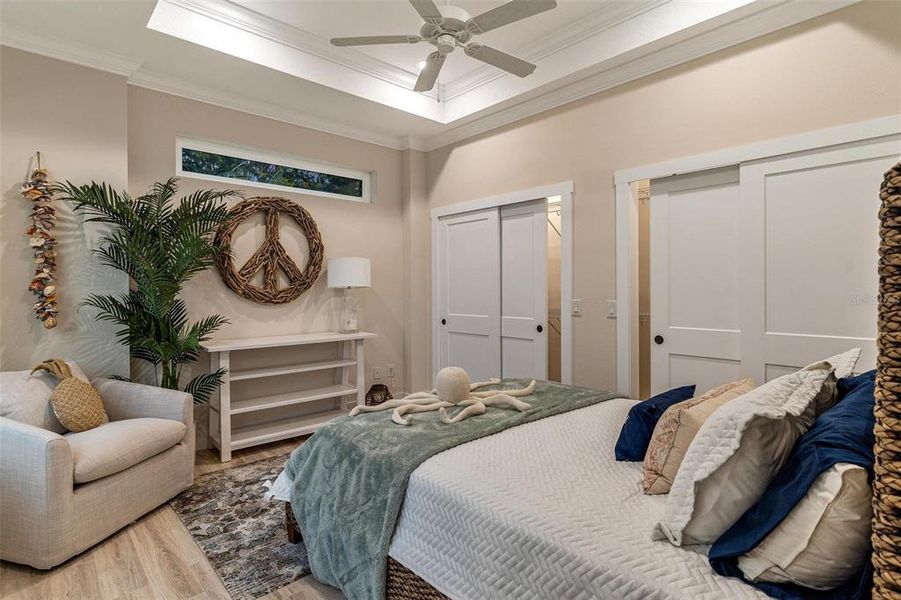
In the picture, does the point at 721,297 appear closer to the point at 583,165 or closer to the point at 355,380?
the point at 583,165

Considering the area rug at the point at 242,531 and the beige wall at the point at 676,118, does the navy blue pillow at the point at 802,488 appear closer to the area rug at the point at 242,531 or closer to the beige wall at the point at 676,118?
the area rug at the point at 242,531

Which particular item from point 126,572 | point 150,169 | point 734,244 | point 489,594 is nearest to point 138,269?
point 150,169

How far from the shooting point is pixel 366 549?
163cm

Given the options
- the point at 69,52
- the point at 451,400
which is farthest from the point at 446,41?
the point at 69,52

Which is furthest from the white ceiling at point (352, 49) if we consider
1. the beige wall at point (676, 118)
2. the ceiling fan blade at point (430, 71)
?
the ceiling fan blade at point (430, 71)

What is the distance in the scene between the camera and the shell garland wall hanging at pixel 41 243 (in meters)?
2.80

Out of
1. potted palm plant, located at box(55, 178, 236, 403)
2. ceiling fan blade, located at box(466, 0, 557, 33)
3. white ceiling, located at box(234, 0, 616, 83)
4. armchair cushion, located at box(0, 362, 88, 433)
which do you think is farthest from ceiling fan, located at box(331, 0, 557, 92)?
armchair cushion, located at box(0, 362, 88, 433)

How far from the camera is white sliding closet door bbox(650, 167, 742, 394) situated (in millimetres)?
2859

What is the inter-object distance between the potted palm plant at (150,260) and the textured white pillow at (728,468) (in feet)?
9.70

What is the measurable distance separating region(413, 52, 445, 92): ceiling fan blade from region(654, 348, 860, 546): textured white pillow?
2.21m

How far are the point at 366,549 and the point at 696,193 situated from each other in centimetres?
277

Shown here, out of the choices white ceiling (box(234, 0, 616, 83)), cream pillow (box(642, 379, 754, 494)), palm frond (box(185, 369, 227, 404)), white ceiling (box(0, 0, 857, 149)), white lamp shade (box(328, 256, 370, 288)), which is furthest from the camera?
white lamp shade (box(328, 256, 370, 288))

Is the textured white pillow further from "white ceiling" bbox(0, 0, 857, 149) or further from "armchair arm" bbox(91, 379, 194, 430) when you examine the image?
"armchair arm" bbox(91, 379, 194, 430)

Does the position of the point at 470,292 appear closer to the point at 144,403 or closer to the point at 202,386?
the point at 202,386
